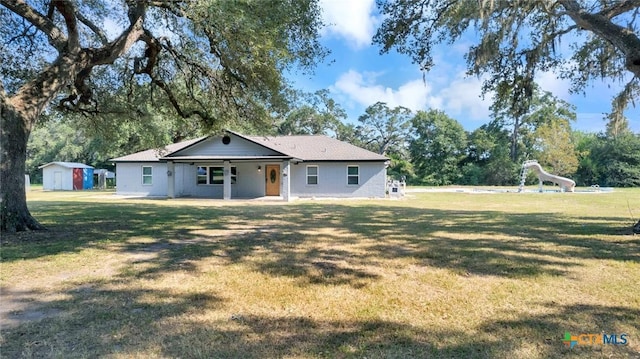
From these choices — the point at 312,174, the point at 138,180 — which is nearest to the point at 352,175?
the point at 312,174

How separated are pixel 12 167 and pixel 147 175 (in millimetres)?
16365

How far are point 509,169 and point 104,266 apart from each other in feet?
142

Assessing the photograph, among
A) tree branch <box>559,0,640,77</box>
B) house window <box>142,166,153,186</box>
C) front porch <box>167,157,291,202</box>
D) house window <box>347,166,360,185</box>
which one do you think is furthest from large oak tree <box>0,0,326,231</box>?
house window <box>142,166,153,186</box>

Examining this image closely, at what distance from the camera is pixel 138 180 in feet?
74.7

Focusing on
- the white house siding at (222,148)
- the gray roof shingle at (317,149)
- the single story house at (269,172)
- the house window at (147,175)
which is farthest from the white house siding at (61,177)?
the gray roof shingle at (317,149)

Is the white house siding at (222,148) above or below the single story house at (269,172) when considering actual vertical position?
above

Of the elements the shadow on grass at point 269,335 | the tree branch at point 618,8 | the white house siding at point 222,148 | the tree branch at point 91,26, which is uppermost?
the tree branch at point 91,26

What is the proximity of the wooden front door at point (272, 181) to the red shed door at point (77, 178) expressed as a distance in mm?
20987

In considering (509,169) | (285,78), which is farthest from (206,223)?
(509,169)

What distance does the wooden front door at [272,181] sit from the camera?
21250mm

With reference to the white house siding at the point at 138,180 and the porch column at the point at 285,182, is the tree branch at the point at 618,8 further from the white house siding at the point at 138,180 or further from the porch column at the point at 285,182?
the white house siding at the point at 138,180

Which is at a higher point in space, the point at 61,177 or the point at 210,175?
the point at 61,177

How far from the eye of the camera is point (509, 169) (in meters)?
40.9

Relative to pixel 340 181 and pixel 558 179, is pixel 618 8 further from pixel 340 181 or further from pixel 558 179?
pixel 558 179
